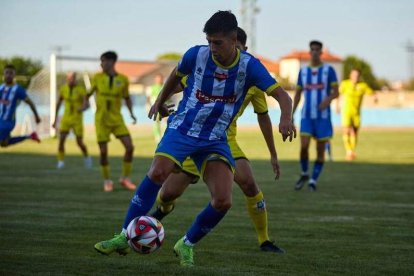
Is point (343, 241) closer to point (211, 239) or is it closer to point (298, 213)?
point (211, 239)

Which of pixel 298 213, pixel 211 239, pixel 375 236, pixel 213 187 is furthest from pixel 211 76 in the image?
pixel 298 213

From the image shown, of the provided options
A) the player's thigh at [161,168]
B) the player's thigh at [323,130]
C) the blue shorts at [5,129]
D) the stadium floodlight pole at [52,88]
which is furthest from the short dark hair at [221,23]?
the stadium floodlight pole at [52,88]

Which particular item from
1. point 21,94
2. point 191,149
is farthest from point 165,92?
point 21,94

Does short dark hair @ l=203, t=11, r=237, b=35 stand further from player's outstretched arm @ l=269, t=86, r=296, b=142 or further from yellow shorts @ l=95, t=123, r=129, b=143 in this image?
yellow shorts @ l=95, t=123, r=129, b=143


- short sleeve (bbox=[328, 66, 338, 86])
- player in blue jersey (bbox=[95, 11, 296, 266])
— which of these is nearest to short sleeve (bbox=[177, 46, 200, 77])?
player in blue jersey (bbox=[95, 11, 296, 266])

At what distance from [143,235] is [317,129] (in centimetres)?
827

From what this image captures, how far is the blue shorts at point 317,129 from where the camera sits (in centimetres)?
1452

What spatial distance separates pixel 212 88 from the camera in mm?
6934

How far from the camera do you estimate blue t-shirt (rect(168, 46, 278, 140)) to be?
22.7 feet

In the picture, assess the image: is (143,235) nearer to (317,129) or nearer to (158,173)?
(158,173)

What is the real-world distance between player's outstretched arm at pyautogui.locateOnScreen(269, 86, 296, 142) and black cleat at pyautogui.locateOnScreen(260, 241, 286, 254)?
5.29 ft

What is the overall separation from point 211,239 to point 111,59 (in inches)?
249

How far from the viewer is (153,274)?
6.64 metres

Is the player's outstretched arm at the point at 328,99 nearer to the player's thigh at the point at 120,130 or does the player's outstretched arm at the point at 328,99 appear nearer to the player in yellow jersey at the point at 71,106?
the player's thigh at the point at 120,130
